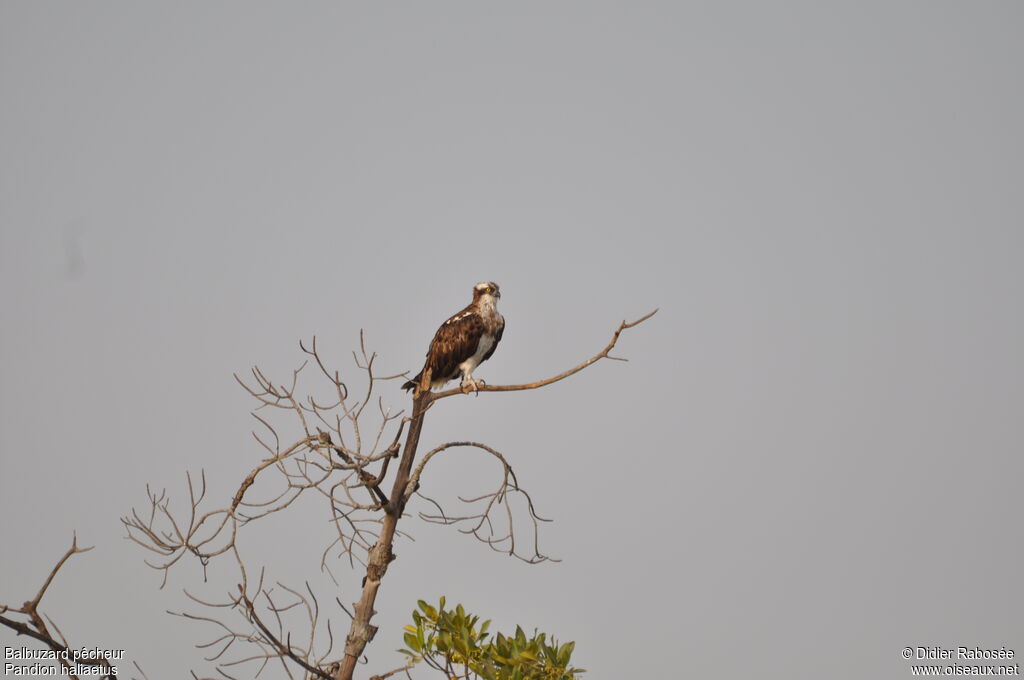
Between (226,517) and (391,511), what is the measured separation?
134 centimetres

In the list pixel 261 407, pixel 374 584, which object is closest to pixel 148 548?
pixel 261 407

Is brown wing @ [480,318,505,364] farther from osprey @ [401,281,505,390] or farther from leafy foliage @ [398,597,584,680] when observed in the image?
leafy foliage @ [398,597,584,680]

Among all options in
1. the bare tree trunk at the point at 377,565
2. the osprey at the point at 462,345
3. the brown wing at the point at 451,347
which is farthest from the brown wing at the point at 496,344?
the bare tree trunk at the point at 377,565

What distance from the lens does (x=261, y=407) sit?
23.5ft

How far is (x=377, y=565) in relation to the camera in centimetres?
767

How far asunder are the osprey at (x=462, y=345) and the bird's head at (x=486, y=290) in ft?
0.65

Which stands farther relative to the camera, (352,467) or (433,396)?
(433,396)

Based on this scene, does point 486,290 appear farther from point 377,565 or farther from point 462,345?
point 377,565

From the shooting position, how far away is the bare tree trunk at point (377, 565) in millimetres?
7527

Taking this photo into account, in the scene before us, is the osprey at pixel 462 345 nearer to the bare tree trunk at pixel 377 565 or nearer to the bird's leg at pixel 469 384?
the bird's leg at pixel 469 384

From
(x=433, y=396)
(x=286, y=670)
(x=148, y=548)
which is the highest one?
(x=433, y=396)

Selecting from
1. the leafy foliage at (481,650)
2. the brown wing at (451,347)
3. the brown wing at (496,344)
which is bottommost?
the leafy foliage at (481,650)

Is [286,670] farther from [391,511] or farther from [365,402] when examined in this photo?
[365,402]

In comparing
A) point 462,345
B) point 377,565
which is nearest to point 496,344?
point 462,345
